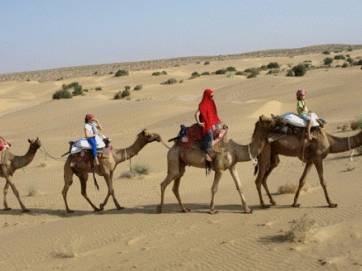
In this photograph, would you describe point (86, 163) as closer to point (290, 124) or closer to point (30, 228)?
point (30, 228)

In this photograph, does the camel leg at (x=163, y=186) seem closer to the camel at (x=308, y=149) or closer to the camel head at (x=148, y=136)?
the camel head at (x=148, y=136)

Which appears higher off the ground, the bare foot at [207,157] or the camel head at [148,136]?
the camel head at [148,136]

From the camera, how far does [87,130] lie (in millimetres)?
11102

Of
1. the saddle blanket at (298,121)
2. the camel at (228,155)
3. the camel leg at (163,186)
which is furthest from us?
the camel leg at (163,186)

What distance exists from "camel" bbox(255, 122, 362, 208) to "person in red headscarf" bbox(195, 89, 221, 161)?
54.1 inches

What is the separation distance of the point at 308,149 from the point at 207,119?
7.47 ft

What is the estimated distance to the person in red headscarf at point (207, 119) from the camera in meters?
9.63

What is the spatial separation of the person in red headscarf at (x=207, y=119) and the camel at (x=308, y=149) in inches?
54.1

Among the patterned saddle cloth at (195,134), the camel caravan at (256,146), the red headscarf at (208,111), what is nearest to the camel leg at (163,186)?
the camel caravan at (256,146)

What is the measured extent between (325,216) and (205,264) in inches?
117

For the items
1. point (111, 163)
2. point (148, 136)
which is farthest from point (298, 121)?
point (111, 163)

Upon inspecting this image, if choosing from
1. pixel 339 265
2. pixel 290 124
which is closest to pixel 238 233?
pixel 339 265

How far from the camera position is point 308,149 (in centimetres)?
1005

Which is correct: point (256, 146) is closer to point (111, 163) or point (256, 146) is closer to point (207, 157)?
point (207, 157)
